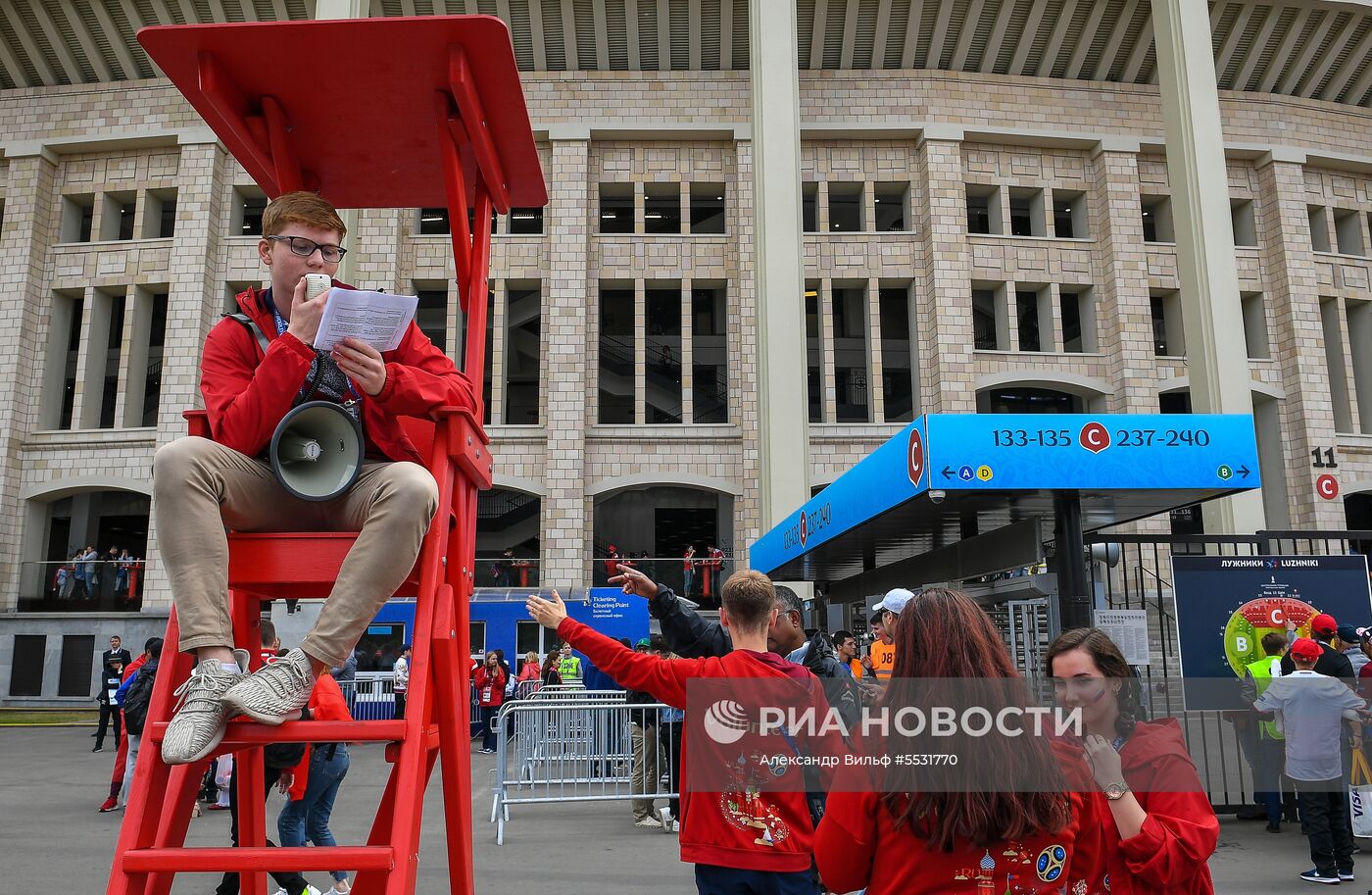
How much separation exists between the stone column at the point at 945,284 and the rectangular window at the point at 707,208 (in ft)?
20.4

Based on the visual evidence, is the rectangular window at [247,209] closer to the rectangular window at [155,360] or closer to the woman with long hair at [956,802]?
the rectangular window at [155,360]

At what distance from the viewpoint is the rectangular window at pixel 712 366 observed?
99.5 feet

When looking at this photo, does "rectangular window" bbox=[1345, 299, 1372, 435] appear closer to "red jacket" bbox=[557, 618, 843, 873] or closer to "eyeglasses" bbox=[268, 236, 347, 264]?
"red jacket" bbox=[557, 618, 843, 873]

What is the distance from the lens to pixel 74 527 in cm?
3042

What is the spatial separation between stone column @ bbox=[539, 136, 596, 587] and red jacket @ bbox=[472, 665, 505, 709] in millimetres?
7714

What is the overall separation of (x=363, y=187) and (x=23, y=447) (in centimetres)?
2992

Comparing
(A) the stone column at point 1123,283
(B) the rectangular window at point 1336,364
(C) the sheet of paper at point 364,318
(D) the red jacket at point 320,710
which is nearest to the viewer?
(C) the sheet of paper at point 364,318

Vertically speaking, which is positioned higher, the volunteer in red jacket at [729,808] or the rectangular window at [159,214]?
the rectangular window at [159,214]

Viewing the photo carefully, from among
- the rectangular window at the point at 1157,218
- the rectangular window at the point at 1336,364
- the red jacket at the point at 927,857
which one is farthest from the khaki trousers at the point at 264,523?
the rectangular window at the point at 1336,364

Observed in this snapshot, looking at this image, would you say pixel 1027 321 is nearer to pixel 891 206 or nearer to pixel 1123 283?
pixel 1123 283

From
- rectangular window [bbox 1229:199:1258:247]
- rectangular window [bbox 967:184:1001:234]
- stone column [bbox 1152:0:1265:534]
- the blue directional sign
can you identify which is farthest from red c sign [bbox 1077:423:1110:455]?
rectangular window [bbox 1229:199:1258:247]

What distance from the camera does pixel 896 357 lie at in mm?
32250

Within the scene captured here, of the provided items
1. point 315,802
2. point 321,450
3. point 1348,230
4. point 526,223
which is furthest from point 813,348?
point 321,450

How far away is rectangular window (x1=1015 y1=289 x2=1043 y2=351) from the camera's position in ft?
104
